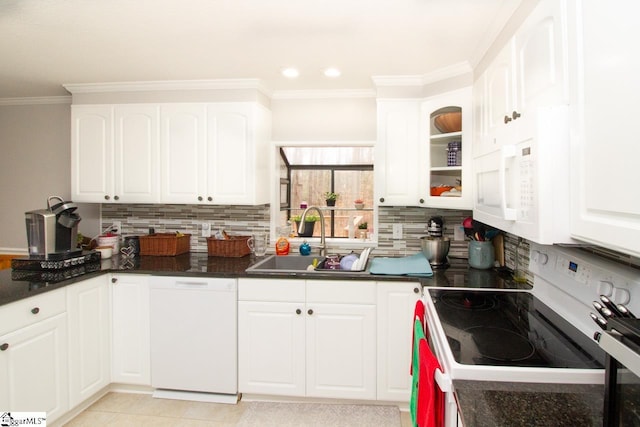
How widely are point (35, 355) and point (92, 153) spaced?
5.26 feet

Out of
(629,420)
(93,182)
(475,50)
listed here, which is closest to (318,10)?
(475,50)

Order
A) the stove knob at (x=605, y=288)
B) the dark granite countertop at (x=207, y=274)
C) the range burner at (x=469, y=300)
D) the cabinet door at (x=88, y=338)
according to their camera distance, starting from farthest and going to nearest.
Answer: the cabinet door at (x=88, y=338) < the dark granite countertop at (x=207, y=274) < the range burner at (x=469, y=300) < the stove knob at (x=605, y=288)

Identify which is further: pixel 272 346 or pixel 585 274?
pixel 272 346

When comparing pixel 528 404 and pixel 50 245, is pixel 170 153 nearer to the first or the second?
pixel 50 245

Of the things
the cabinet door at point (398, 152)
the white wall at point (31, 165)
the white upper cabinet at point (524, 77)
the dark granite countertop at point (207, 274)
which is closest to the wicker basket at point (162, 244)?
the dark granite countertop at point (207, 274)

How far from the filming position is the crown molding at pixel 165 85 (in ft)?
9.12

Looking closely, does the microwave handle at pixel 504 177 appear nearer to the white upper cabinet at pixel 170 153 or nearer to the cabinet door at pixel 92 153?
the white upper cabinet at pixel 170 153

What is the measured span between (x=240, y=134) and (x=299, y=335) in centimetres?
153

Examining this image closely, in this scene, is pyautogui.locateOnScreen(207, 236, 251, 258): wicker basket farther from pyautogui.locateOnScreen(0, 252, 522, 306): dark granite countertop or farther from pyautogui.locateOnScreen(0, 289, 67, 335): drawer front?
Result: pyautogui.locateOnScreen(0, 289, 67, 335): drawer front

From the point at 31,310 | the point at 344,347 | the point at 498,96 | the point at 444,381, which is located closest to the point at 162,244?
the point at 31,310

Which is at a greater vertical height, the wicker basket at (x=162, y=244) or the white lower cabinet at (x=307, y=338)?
the wicker basket at (x=162, y=244)

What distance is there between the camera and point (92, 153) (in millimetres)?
2943

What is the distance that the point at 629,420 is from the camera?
769 mm

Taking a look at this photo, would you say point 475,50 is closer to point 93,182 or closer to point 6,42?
point 6,42
